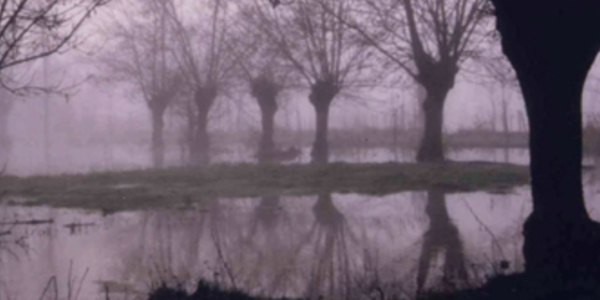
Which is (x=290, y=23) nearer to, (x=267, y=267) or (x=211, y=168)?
(x=211, y=168)

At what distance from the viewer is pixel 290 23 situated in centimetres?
2967

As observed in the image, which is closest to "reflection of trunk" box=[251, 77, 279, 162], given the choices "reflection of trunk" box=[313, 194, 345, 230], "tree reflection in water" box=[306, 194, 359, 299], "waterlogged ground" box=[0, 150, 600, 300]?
"reflection of trunk" box=[313, 194, 345, 230]

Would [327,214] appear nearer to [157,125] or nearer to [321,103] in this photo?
[321,103]

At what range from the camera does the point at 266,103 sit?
3616cm

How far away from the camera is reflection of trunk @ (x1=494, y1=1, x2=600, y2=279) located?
7.15m

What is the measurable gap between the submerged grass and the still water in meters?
1.14

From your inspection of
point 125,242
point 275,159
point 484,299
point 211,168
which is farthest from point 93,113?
point 484,299

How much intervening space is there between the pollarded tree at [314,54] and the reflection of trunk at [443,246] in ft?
53.7

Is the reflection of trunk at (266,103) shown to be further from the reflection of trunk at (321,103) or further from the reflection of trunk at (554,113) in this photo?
the reflection of trunk at (554,113)

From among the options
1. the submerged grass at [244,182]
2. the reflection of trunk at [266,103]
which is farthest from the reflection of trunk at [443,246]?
the reflection of trunk at [266,103]

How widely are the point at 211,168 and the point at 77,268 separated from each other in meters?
13.6

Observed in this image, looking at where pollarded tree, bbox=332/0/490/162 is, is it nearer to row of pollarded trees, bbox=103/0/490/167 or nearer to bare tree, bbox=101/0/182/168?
row of pollarded trees, bbox=103/0/490/167

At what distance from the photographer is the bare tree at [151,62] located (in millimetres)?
39000

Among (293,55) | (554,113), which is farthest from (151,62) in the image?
(554,113)
